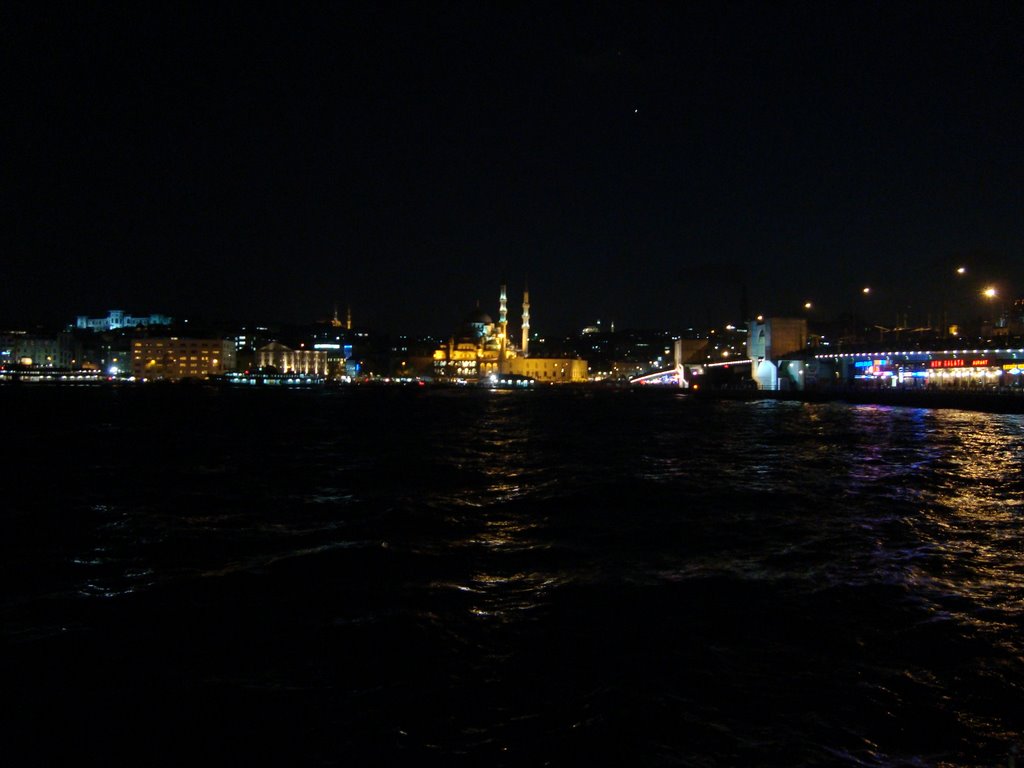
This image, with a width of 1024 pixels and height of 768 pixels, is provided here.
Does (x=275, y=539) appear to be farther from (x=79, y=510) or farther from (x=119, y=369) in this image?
(x=119, y=369)

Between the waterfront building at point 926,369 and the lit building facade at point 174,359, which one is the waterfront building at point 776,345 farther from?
the lit building facade at point 174,359

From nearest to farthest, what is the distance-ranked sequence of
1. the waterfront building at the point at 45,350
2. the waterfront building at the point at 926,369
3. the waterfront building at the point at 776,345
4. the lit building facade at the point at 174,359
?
the waterfront building at the point at 926,369 < the waterfront building at the point at 776,345 < the lit building facade at the point at 174,359 < the waterfront building at the point at 45,350

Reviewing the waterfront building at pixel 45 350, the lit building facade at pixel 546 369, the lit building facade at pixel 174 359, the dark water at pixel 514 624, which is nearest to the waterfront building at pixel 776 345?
the lit building facade at pixel 546 369

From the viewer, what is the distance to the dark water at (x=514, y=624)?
4.93m

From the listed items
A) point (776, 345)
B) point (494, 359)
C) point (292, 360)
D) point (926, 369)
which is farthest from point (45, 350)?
point (926, 369)

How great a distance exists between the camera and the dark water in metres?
4.93

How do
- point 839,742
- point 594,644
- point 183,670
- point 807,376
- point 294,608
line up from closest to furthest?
point 839,742, point 183,670, point 594,644, point 294,608, point 807,376

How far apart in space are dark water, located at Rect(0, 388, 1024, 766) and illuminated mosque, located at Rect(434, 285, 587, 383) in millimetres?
150563

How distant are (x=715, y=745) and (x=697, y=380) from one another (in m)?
115

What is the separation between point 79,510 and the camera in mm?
14008

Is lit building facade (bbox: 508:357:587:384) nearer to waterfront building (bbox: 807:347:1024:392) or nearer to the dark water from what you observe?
waterfront building (bbox: 807:347:1024:392)

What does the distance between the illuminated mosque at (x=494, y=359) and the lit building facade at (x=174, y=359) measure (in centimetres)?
4675

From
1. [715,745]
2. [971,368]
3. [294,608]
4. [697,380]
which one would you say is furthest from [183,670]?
[697,380]

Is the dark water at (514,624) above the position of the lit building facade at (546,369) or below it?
below
